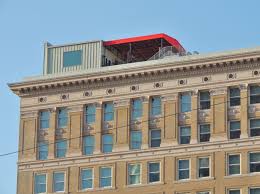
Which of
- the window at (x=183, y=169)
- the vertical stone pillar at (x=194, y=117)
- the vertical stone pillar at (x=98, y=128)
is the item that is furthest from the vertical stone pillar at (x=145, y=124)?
the vertical stone pillar at (x=194, y=117)

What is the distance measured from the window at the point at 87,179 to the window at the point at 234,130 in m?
14.3

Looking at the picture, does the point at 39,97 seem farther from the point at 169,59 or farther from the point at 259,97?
the point at 259,97

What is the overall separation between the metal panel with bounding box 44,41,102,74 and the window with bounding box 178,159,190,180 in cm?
1368

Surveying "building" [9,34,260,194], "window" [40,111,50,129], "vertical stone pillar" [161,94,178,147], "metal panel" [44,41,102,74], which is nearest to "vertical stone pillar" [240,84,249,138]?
"building" [9,34,260,194]

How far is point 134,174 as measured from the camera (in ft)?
404

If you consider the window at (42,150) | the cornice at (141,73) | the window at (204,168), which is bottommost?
the window at (204,168)

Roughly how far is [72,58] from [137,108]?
9.57 metres

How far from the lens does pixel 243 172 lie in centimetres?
11800

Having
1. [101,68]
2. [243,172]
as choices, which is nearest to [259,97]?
[243,172]

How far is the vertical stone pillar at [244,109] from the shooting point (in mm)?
119000

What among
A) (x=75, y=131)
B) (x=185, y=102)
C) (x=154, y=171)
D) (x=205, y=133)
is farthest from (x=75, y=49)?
(x=205, y=133)

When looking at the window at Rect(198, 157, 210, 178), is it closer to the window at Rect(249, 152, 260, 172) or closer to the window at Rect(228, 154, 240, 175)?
the window at Rect(228, 154, 240, 175)

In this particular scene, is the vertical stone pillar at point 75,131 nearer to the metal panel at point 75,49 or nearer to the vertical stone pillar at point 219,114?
the metal panel at point 75,49

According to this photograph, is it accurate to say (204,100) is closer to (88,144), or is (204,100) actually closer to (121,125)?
(121,125)
